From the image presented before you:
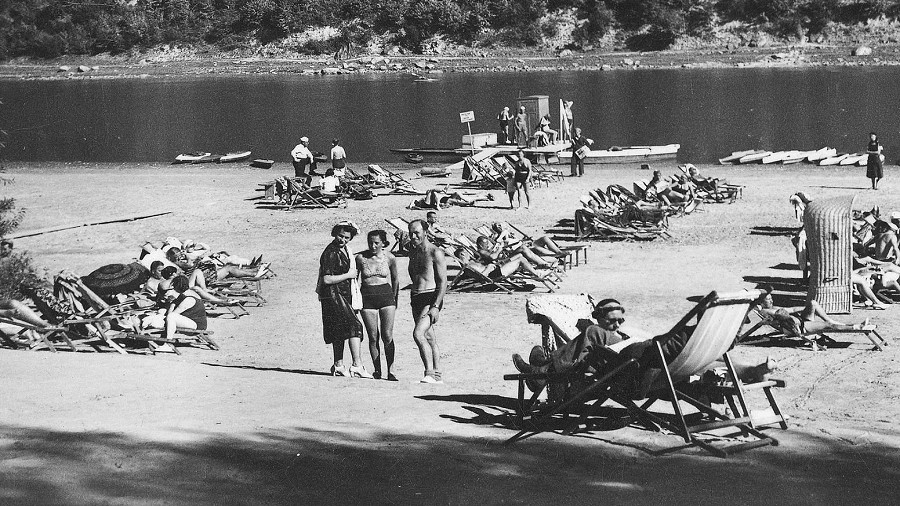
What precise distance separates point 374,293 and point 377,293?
0.03m

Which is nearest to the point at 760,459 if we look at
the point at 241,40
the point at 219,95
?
the point at 219,95

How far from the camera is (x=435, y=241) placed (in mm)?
18062

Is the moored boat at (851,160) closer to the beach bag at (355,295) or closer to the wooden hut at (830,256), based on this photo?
the wooden hut at (830,256)

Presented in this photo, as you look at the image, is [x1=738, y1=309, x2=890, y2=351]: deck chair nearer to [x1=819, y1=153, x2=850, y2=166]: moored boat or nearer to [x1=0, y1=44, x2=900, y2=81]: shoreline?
[x1=819, y1=153, x2=850, y2=166]: moored boat

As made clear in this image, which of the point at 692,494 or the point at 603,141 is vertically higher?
the point at 692,494

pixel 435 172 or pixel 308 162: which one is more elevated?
pixel 308 162

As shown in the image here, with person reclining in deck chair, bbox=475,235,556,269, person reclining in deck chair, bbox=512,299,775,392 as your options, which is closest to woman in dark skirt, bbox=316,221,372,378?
person reclining in deck chair, bbox=512,299,775,392

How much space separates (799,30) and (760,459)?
88.4 metres

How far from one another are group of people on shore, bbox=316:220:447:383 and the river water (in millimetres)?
29030

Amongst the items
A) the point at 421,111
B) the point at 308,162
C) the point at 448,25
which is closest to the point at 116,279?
the point at 308,162

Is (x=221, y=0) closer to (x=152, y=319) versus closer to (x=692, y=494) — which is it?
(x=152, y=319)

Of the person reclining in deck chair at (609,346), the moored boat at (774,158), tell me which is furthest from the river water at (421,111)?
the person reclining in deck chair at (609,346)

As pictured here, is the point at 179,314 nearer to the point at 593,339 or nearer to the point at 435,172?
the point at 593,339

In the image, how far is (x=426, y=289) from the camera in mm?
11156
